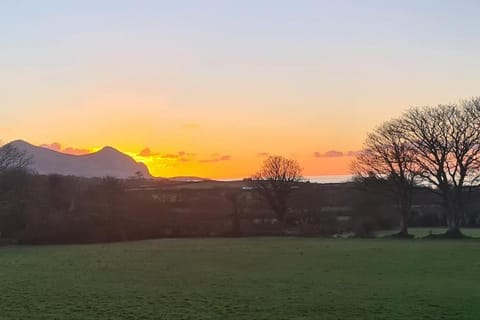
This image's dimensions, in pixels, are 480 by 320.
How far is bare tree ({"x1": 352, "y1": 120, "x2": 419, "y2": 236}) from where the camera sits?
6131 cm

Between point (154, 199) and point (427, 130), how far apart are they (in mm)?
40478

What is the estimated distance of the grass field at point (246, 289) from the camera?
15062mm

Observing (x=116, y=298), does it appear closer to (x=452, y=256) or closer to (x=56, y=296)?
(x=56, y=296)

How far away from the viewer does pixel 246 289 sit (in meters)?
19.7

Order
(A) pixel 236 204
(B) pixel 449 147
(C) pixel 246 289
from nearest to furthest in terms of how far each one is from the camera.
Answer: (C) pixel 246 289, (B) pixel 449 147, (A) pixel 236 204

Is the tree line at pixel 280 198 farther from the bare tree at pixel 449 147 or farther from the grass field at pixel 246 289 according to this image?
the grass field at pixel 246 289

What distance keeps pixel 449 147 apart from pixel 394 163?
22.8ft

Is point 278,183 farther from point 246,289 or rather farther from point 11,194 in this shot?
point 246,289

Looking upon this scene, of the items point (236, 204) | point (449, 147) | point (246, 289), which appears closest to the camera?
point (246, 289)

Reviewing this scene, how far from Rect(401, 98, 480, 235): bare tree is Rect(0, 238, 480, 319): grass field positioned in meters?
25.7

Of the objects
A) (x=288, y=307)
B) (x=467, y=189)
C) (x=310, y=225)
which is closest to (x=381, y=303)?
(x=288, y=307)

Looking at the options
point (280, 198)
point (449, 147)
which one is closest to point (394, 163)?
point (449, 147)

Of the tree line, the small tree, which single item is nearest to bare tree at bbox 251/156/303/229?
the tree line

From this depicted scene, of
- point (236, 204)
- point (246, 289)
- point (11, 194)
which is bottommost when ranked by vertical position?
point (246, 289)
